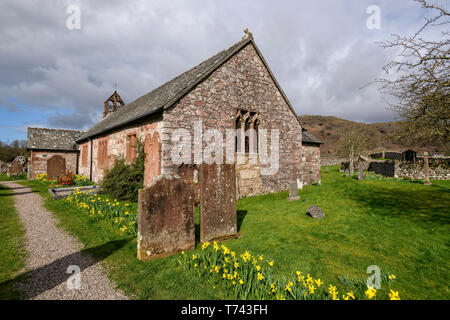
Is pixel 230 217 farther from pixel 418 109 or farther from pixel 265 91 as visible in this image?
pixel 265 91

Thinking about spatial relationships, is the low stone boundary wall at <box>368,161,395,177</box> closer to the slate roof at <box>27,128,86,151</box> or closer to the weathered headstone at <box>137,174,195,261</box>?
the weathered headstone at <box>137,174,195,261</box>

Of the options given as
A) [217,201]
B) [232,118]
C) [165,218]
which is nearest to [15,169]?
[232,118]

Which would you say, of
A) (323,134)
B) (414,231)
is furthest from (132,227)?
(323,134)

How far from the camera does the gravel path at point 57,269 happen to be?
3.29 m

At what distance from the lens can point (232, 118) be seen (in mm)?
10500

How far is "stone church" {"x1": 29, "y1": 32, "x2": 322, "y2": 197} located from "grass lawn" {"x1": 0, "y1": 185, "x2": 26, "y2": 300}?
12.7ft

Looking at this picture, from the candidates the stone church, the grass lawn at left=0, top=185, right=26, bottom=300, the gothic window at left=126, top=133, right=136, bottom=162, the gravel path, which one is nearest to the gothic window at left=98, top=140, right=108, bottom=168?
the stone church

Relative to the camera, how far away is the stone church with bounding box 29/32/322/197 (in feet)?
29.5

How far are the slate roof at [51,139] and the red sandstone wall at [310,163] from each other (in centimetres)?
2321

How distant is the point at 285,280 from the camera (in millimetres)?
3438

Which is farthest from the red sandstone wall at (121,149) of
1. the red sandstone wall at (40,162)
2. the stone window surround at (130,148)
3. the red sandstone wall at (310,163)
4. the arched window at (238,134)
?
the red sandstone wall at (310,163)

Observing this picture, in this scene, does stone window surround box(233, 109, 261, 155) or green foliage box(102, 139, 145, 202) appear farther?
stone window surround box(233, 109, 261, 155)

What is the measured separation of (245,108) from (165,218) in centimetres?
783
